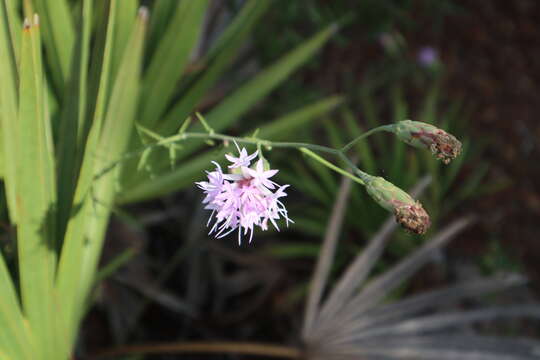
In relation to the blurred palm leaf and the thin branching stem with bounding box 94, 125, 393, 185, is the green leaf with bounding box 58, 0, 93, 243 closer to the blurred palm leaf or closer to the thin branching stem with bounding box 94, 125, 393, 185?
the thin branching stem with bounding box 94, 125, 393, 185

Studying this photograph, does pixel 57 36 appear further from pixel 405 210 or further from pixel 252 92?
pixel 405 210

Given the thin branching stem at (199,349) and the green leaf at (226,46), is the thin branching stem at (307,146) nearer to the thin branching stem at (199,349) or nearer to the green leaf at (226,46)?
the green leaf at (226,46)

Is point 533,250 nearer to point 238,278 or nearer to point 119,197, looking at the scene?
point 238,278

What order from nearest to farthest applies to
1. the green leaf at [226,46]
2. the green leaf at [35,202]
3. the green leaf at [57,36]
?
the green leaf at [35,202]
the green leaf at [57,36]
the green leaf at [226,46]

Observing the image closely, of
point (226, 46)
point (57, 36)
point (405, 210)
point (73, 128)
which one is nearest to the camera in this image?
point (405, 210)

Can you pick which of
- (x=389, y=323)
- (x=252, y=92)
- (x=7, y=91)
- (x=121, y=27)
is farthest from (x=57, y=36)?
(x=389, y=323)

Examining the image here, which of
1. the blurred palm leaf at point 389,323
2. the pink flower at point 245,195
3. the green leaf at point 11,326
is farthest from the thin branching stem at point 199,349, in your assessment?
the pink flower at point 245,195

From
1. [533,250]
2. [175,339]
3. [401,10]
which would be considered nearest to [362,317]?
[175,339]
